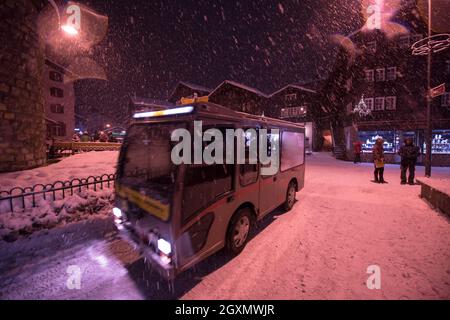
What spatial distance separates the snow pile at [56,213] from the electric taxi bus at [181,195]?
2314 millimetres

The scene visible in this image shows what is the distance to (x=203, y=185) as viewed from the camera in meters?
3.27

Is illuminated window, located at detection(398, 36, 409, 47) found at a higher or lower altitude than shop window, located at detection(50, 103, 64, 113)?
higher

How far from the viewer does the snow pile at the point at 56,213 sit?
4641 millimetres

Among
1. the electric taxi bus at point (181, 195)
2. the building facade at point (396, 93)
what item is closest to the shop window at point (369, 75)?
the building facade at point (396, 93)

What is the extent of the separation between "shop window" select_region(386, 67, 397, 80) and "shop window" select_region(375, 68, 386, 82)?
30cm

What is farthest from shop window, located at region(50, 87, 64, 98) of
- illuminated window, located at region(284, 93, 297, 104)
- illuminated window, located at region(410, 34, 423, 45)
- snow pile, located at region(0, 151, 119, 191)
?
illuminated window, located at region(410, 34, 423, 45)

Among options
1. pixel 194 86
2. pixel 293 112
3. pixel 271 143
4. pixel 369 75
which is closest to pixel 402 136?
pixel 369 75

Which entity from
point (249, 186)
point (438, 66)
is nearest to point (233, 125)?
point (249, 186)

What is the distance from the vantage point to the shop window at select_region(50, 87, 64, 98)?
3616 cm

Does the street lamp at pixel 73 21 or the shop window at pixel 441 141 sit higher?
the street lamp at pixel 73 21

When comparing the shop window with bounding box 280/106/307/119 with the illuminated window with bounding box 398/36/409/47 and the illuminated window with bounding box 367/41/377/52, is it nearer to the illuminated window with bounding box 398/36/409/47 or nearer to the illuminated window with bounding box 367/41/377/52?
the illuminated window with bounding box 367/41/377/52

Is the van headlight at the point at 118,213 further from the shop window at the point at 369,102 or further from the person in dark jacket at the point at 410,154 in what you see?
the shop window at the point at 369,102

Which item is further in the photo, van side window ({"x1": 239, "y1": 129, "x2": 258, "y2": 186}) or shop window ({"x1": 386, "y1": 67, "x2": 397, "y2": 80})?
shop window ({"x1": 386, "y1": 67, "x2": 397, "y2": 80})
